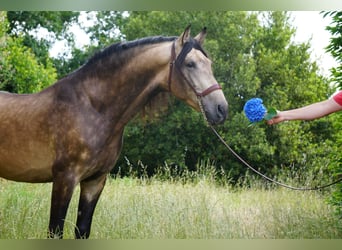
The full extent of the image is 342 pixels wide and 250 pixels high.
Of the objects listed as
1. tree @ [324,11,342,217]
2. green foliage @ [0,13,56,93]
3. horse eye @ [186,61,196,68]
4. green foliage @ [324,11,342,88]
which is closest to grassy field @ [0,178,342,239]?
tree @ [324,11,342,217]

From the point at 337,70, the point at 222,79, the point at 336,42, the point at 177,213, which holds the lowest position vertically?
the point at 177,213

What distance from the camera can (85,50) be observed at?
18.0 feet

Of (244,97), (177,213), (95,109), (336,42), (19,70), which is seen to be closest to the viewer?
(95,109)

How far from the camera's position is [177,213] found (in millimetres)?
4047

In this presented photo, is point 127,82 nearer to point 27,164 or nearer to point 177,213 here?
point 27,164

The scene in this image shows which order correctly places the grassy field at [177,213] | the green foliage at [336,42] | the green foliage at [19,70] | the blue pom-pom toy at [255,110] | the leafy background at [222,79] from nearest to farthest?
the blue pom-pom toy at [255,110]
the green foliage at [336,42]
the grassy field at [177,213]
the green foliage at [19,70]
the leafy background at [222,79]

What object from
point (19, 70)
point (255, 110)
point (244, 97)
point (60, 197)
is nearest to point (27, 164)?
point (60, 197)

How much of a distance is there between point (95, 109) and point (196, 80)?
0.64m

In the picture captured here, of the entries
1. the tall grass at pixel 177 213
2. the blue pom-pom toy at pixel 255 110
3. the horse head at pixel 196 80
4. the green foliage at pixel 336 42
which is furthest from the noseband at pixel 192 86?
the tall grass at pixel 177 213

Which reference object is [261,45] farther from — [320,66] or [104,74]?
[104,74]

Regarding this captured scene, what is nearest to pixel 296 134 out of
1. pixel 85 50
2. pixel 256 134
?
pixel 256 134

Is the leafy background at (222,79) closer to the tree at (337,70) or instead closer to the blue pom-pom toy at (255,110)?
the tree at (337,70)

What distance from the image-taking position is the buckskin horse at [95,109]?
2.92m

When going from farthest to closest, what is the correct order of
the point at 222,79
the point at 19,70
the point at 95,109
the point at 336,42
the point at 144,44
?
the point at 222,79 < the point at 19,70 < the point at 336,42 < the point at 144,44 < the point at 95,109
